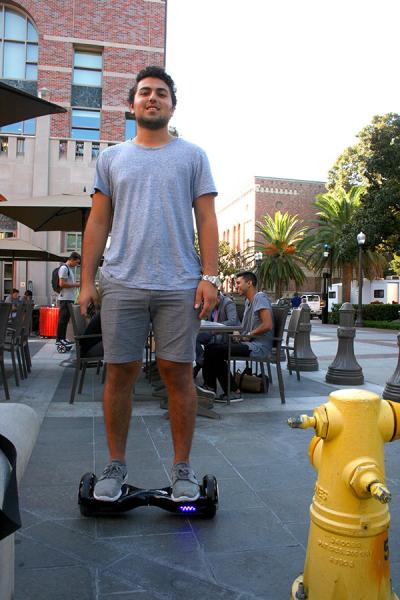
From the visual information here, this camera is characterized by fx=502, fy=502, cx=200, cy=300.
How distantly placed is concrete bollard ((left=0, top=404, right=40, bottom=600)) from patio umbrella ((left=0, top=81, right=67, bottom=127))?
213cm

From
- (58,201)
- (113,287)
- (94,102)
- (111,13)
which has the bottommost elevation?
(113,287)

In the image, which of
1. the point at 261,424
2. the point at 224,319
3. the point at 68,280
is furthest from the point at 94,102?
the point at 261,424

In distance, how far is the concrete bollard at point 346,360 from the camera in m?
6.89

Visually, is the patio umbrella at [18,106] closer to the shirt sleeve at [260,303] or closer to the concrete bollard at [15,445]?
the concrete bollard at [15,445]

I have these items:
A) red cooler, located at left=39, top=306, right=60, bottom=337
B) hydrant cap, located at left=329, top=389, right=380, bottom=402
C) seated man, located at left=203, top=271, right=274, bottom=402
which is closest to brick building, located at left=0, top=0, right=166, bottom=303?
red cooler, located at left=39, top=306, right=60, bottom=337

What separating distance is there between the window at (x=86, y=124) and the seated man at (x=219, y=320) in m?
16.8

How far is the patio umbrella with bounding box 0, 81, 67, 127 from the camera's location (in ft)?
11.0

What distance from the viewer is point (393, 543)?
7.43 ft

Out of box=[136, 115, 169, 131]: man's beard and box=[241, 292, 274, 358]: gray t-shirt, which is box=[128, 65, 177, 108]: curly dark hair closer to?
box=[136, 115, 169, 131]: man's beard

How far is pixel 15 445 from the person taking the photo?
1.53m

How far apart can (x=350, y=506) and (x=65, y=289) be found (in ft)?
28.3

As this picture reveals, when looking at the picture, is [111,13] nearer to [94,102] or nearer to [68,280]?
[94,102]

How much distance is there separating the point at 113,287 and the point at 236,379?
3928 millimetres

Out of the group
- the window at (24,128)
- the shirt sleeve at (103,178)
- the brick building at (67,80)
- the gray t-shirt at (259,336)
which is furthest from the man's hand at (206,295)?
the window at (24,128)
